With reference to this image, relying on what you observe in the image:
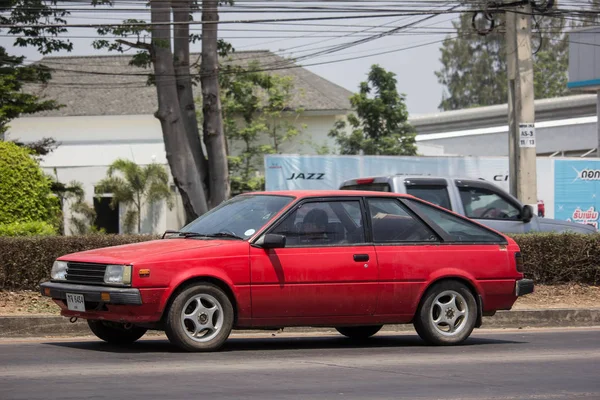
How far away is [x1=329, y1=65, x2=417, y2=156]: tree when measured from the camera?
41188mm

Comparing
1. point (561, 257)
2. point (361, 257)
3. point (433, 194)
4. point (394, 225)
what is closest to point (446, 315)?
point (394, 225)

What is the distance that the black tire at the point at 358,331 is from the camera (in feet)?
36.2

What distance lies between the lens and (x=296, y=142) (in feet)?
149

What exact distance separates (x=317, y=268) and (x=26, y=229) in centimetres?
739

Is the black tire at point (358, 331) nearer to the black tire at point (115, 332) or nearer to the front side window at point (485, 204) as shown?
the black tire at point (115, 332)

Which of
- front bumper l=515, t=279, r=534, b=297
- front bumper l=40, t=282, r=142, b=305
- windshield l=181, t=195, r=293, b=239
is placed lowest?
front bumper l=515, t=279, r=534, b=297

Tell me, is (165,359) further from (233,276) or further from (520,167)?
(520,167)

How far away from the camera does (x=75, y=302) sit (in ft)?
30.1

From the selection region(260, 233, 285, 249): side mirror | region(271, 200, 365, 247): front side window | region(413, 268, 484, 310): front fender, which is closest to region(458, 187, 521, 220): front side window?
region(413, 268, 484, 310): front fender

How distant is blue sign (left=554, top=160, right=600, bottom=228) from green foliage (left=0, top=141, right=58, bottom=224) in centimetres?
1436

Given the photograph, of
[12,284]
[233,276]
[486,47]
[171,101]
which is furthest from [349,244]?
[486,47]

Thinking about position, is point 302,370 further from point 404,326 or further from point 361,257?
point 404,326

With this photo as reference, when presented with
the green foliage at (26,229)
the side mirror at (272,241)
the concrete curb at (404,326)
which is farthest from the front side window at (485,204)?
the side mirror at (272,241)

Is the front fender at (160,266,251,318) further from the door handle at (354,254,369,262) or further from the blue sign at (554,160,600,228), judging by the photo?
the blue sign at (554,160,600,228)
